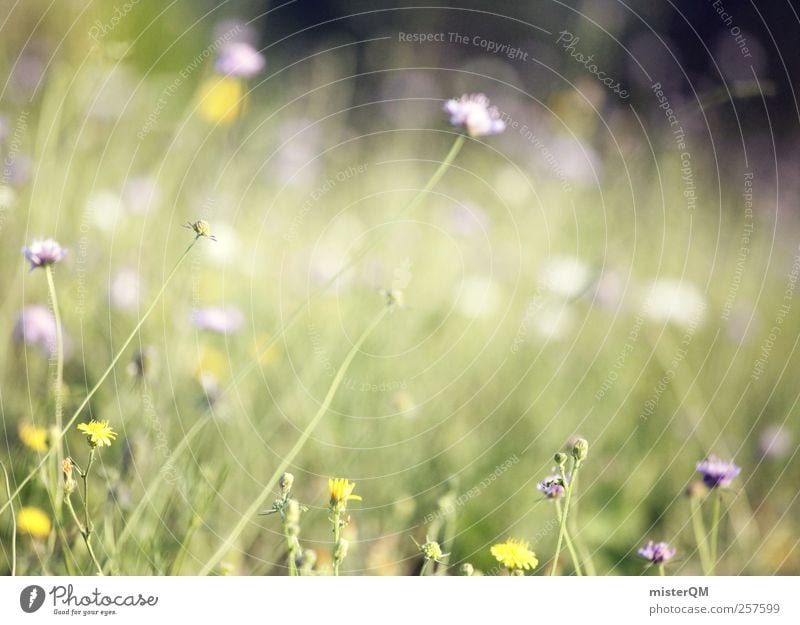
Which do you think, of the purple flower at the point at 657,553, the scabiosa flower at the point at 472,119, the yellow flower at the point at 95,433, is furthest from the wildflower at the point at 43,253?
the purple flower at the point at 657,553

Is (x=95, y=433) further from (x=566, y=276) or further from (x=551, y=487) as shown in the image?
(x=566, y=276)

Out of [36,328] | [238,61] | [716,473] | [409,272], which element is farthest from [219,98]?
[716,473]

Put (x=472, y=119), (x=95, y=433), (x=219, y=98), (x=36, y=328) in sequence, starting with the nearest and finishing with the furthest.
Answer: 1. (x=95, y=433)
2. (x=472, y=119)
3. (x=36, y=328)
4. (x=219, y=98)

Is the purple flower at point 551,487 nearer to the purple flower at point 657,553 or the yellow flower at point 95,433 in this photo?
the purple flower at point 657,553

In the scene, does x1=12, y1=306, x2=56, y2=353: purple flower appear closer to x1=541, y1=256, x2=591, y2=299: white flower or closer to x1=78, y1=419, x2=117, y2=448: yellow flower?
x1=78, y1=419, x2=117, y2=448: yellow flower
